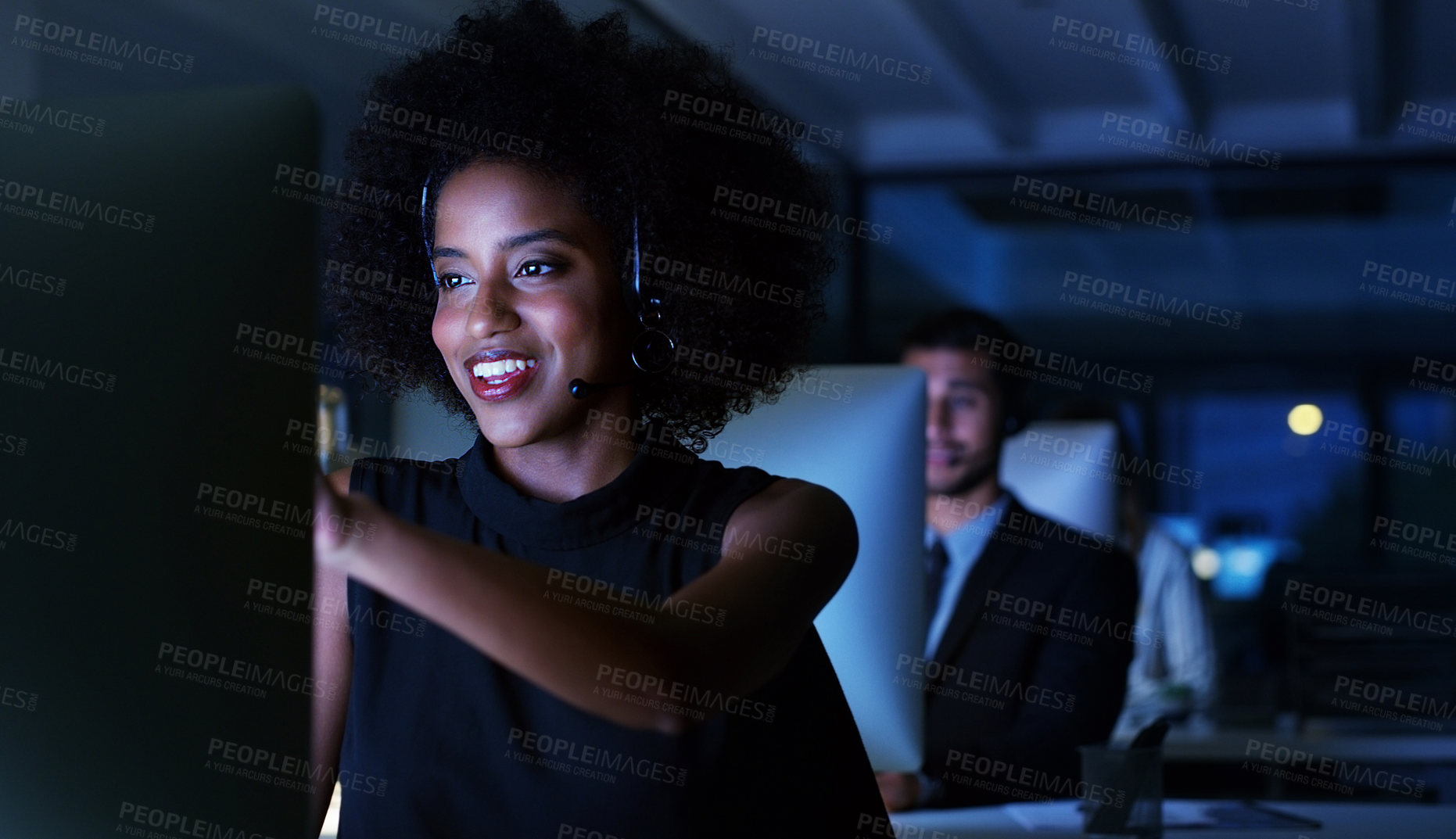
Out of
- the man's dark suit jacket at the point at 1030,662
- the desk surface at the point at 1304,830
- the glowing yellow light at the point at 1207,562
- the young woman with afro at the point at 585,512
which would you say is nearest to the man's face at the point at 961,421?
the man's dark suit jacket at the point at 1030,662

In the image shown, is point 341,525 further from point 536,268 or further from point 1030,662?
point 1030,662

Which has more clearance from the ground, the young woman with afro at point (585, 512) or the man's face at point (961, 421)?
the man's face at point (961, 421)

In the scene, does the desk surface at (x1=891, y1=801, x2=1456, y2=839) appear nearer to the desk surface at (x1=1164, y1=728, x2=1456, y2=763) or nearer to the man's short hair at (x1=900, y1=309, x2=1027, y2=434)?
the man's short hair at (x1=900, y1=309, x2=1027, y2=434)

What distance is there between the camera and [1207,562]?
7.37 meters

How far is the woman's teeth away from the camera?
1112mm

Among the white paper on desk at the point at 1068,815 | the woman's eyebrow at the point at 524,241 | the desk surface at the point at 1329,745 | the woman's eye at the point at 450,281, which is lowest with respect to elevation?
the white paper on desk at the point at 1068,815

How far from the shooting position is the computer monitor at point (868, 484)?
1.57 metres

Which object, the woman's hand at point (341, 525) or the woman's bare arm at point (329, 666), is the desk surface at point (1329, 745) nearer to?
the woman's bare arm at point (329, 666)

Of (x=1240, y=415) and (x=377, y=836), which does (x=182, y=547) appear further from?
(x=1240, y=415)

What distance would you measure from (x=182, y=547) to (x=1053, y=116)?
588cm

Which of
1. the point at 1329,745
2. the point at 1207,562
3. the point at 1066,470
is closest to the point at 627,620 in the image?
the point at 1066,470

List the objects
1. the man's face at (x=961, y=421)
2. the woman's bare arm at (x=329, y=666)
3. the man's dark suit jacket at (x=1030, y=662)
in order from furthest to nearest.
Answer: the man's face at (x=961, y=421) → the man's dark suit jacket at (x=1030, y=662) → the woman's bare arm at (x=329, y=666)

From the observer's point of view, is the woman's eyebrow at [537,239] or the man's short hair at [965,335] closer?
the woman's eyebrow at [537,239]

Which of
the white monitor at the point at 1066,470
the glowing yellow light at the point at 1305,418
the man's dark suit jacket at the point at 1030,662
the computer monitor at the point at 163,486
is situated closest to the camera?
the computer monitor at the point at 163,486
